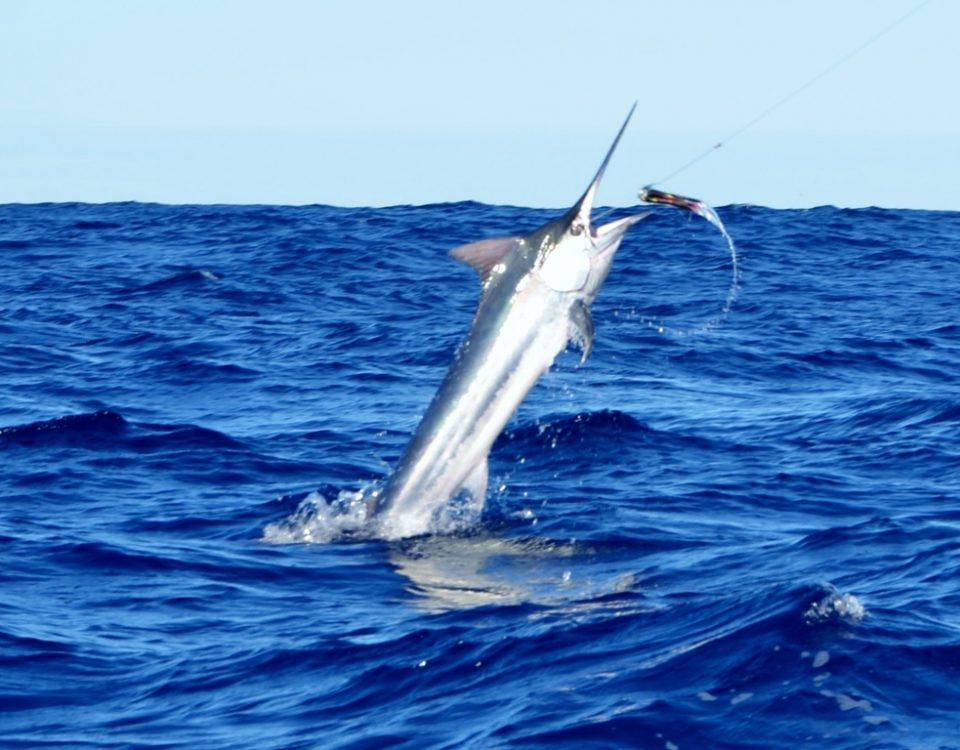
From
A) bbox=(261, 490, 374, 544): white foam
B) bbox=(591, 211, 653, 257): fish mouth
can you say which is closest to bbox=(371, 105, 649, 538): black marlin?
bbox=(591, 211, 653, 257): fish mouth

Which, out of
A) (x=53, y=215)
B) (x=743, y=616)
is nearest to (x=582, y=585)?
(x=743, y=616)

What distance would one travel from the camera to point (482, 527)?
531 inches

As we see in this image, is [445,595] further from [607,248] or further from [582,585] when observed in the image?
[607,248]

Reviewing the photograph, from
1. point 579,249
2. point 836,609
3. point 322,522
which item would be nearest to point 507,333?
point 579,249

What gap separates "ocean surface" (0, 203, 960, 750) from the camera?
30.4 feet

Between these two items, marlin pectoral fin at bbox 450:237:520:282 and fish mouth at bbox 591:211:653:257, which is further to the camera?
marlin pectoral fin at bbox 450:237:520:282

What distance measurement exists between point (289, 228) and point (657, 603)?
2895 cm

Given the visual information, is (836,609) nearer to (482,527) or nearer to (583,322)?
(583,322)

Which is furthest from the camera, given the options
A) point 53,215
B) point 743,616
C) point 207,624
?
point 53,215

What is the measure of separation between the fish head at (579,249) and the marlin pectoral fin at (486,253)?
10.4 inches

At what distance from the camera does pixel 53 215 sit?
1731 inches

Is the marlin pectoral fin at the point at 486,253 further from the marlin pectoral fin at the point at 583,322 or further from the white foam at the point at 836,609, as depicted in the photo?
the white foam at the point at 836,609

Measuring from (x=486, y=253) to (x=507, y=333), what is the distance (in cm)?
54

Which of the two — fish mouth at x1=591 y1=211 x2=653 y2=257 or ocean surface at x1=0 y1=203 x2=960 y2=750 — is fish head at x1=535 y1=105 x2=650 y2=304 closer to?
fish mouth at x1=591 y1=211 x2=653 y2=257
